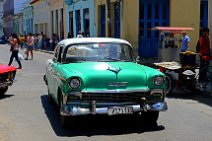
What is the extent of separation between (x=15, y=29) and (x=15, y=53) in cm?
6215

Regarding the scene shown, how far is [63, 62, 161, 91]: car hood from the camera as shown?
285 inches

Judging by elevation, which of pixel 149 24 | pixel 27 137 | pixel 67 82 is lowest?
pixel 27 137

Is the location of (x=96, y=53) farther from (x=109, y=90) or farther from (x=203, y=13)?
(x=203, y=13)

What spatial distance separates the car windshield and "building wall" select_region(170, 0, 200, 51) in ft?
53.8

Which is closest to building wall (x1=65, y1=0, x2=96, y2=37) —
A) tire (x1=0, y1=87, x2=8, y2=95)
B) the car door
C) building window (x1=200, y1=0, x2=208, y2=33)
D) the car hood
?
building window (x1=200, y1=0, x2=208, y2=33)

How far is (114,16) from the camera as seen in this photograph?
26.7 m

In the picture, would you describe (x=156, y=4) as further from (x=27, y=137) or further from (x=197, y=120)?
(x=27, y=137)

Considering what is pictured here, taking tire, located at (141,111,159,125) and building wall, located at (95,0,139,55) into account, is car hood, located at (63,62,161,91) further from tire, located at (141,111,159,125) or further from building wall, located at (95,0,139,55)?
building wall, located at (95,0,139,55)

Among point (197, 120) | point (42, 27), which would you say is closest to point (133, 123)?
point (197, 120)

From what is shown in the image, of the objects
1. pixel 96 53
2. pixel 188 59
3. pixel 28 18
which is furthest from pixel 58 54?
pixel 28 18

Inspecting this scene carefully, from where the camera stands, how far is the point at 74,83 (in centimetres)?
722

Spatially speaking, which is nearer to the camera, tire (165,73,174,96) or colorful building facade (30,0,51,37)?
tire (165,73,174,96)

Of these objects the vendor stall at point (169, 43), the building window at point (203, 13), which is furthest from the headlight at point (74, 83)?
the building window at point (203, 13)

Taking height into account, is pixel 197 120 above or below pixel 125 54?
below
